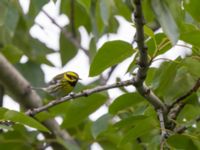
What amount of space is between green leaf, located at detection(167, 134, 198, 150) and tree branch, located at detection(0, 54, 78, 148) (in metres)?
0.85

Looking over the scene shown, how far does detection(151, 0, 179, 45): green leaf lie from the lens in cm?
104

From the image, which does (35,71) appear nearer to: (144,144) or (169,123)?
(144,144)

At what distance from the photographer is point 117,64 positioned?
1.49 meters

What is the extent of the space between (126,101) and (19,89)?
0.77 metres

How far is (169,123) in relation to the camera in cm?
162

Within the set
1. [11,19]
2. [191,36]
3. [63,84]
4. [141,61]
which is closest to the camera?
[141,61]

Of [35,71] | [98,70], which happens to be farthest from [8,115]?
[35,71]

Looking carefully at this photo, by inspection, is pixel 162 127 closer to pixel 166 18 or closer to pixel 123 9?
pixel 166 18

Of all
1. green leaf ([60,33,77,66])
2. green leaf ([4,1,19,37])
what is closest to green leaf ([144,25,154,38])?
green leaf ([4,1,19,37])

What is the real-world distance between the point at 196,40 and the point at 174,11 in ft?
0.92

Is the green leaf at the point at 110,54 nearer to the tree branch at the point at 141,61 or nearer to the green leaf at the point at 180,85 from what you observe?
the tree branch at the point at 141,61

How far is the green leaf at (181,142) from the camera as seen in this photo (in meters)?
1.47

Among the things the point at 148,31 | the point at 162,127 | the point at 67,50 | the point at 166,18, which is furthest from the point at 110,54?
the point at 67,50

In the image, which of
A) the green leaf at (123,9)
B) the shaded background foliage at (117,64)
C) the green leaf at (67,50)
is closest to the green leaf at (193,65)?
the shaded background foliage at (117,64)
